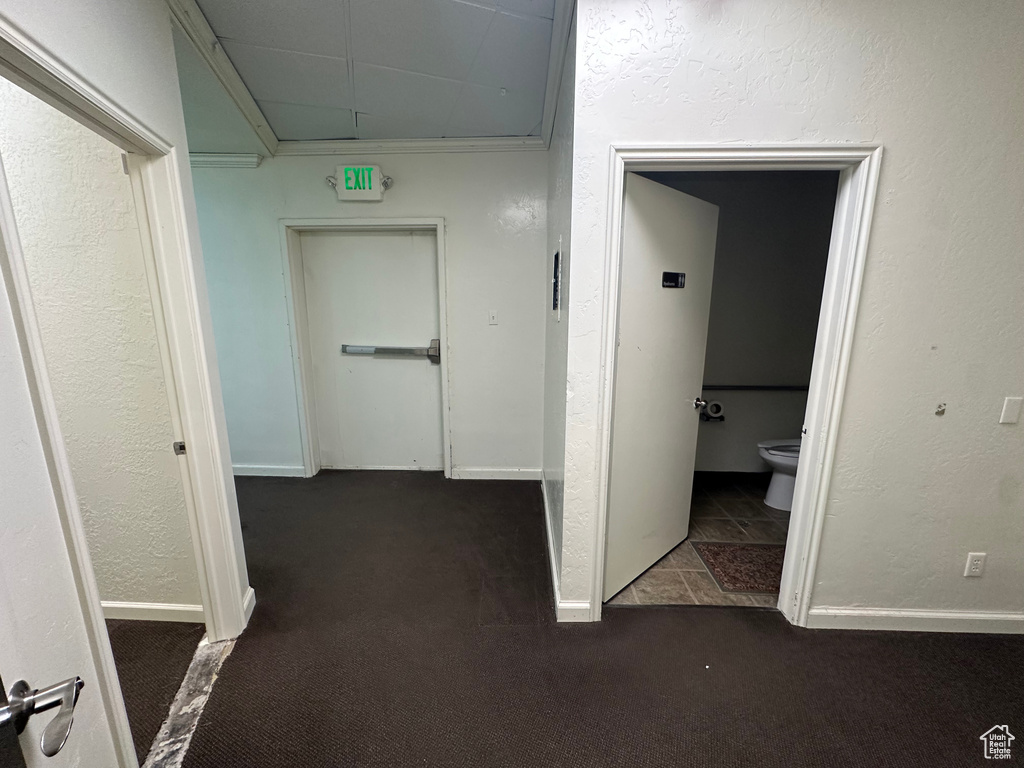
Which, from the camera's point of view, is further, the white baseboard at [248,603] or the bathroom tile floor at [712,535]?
the bathroom tile floor at [712,535]

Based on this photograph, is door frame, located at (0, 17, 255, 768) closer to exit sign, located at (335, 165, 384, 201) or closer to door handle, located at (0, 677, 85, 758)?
door handle, located at (0, 677, 85, 758)

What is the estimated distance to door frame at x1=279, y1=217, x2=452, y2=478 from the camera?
8.43ft

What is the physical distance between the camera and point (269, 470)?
9.63 ft

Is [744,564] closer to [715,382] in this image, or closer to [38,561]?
[715,382]

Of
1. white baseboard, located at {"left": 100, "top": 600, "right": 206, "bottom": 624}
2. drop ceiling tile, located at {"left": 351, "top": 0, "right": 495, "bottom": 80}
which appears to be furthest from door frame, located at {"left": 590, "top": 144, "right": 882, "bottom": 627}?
white baseboard, located at {"left": 100, "top": 600, "right": 206, "bottom": 624}

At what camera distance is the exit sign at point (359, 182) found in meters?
2.46

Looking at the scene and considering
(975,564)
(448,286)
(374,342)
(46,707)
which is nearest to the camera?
(46,707)

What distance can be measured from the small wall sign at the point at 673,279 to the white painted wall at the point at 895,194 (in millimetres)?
410

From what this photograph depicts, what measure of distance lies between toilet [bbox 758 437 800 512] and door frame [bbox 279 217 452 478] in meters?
2.19

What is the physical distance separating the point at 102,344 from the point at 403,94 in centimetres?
178


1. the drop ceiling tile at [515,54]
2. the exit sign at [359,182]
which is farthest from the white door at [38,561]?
the exit sign at [359,182]

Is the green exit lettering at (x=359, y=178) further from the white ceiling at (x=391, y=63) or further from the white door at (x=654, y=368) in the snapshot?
the white door at (x=654, y=368)

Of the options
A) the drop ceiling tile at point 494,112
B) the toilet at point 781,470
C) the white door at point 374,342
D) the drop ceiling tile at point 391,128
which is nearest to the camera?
the drop ceiling tile at point 494,112

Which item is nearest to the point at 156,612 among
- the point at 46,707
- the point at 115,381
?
the point at 115,381
